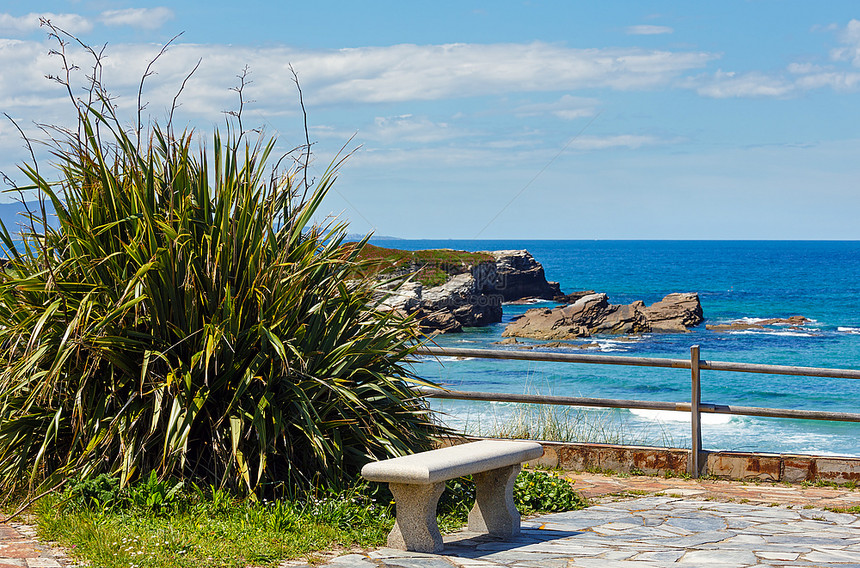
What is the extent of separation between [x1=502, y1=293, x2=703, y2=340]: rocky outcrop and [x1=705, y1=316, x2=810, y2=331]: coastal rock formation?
1366 millimetres

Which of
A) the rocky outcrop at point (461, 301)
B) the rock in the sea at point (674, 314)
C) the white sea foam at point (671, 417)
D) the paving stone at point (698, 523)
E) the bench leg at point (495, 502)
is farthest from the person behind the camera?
the rock in the sea at point (674, 314)

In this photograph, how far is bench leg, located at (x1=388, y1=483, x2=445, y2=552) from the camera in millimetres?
4898

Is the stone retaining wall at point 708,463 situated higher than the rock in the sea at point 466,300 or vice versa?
the rock in the sea at point 466,300

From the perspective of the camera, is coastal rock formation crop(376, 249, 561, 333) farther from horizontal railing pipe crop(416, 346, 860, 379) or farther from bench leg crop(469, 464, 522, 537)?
bench leg crop(469, 464, 522, 537)

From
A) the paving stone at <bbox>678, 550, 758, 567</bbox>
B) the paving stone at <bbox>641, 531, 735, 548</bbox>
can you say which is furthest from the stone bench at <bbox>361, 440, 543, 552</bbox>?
the paving stone at <bbox>678, 550, 758, 567</bbox>

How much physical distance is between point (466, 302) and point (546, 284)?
18.9 m

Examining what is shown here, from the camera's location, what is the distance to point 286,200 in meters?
6.65

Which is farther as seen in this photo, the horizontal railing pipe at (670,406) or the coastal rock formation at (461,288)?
the coastal rock formation at (461,288)

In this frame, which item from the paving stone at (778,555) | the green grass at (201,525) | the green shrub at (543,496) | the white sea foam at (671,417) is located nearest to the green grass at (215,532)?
the green grass at (201,525)

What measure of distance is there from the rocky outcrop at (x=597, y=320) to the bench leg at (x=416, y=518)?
102 ft

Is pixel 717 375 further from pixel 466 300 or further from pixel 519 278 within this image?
pixel 519 278

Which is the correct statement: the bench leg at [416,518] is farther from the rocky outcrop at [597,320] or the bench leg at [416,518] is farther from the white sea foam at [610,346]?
the rocky outcrop at [597,320]

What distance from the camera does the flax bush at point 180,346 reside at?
216 inches

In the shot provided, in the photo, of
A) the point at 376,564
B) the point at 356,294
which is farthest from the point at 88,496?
the point at 356,294
